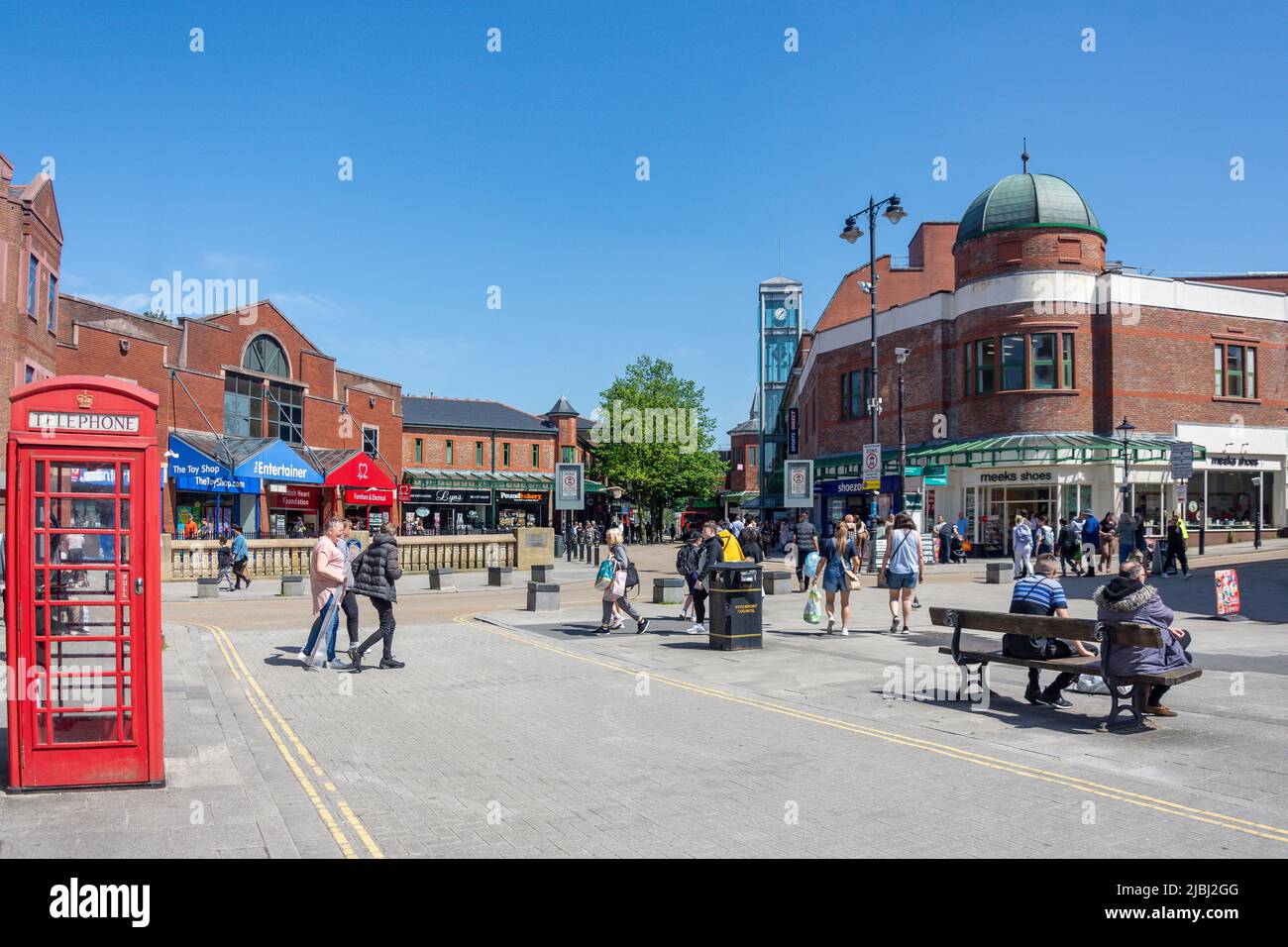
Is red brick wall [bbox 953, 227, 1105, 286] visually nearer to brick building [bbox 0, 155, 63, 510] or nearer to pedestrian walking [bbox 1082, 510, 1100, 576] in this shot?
pedestrian walking [bbox 1082, 510, 1100, 576]

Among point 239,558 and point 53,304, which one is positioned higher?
point 53,304

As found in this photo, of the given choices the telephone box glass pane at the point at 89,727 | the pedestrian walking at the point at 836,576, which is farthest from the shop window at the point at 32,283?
the telephone box glass pane at the point at 89,727

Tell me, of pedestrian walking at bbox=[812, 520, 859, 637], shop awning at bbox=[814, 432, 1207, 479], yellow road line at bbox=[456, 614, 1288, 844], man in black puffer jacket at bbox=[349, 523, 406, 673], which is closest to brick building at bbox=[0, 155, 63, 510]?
man in black puffer jacket at bbox=[349, 523, 406, 673]

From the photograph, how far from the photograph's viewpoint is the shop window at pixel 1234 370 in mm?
37375

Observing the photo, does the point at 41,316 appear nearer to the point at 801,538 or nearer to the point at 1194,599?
the point at 801,538

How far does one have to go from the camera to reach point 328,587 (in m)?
12.3

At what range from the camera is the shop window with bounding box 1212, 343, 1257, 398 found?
37.4 metres

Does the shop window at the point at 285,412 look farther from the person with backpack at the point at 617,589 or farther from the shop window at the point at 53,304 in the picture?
the person with backpack at the point at 617,589

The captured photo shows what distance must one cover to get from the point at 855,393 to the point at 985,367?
8.12 metres

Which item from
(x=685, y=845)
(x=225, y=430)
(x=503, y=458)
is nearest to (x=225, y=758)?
(x=685, y=845)

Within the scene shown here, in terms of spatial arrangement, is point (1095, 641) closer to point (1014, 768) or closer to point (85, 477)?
point (1014, 768)

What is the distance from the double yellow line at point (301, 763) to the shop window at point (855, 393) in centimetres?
3399

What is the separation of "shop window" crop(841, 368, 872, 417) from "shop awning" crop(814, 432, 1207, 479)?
5.76 meters

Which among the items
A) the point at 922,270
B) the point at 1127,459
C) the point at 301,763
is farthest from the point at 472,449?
the point at 301,763
